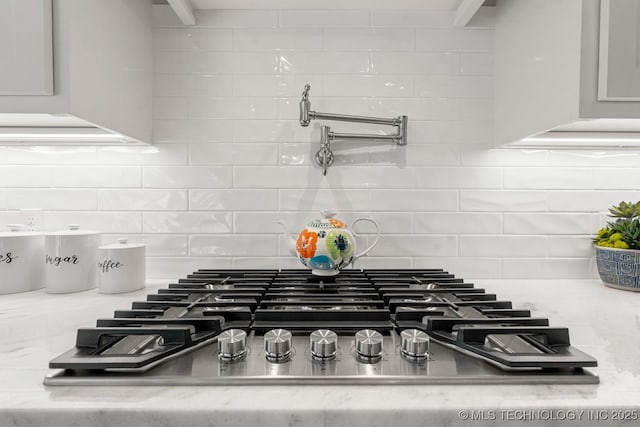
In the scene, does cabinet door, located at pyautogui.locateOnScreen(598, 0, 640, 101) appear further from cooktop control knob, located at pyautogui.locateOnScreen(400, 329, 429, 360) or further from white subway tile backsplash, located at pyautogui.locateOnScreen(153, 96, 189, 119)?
white subway tile backsplash, located at pyautogui.locateOnScreen(153, 96, 189, 119)

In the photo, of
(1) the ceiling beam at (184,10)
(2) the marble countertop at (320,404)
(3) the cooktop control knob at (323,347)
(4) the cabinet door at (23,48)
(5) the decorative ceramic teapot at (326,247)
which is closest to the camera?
(2) the marble countertop at (320,404)

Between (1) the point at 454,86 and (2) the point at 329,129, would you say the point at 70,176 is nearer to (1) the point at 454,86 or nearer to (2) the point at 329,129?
(2) the point at 329,129

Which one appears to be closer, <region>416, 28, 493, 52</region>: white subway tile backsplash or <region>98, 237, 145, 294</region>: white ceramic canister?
<region>98, 237, 145, 294</region>: white ceramic canister

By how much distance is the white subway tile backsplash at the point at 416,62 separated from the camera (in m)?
1.27

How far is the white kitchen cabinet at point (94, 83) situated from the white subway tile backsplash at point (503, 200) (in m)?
1.12

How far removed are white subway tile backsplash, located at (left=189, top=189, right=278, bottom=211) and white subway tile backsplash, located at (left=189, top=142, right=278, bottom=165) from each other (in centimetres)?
10

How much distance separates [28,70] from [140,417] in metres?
0.79

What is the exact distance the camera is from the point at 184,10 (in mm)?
1167

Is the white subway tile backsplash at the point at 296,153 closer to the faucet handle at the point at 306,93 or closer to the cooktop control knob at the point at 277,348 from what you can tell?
the faucet handle at the point at 306,93

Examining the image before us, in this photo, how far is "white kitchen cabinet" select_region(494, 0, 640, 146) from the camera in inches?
33.2

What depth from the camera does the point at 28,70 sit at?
2.70 feet

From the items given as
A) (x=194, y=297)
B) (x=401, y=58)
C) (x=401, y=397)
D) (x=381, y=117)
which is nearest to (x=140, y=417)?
(x=401, y=397)

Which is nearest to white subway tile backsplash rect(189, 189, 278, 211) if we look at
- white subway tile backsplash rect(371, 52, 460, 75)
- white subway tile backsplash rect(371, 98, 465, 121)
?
white subway tile backsplash rect(371, 98, 465, 121)

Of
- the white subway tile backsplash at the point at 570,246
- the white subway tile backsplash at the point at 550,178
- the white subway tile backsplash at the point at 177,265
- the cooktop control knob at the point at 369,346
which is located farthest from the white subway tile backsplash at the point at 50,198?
the white subway tile backsplash at the point at 570,246
